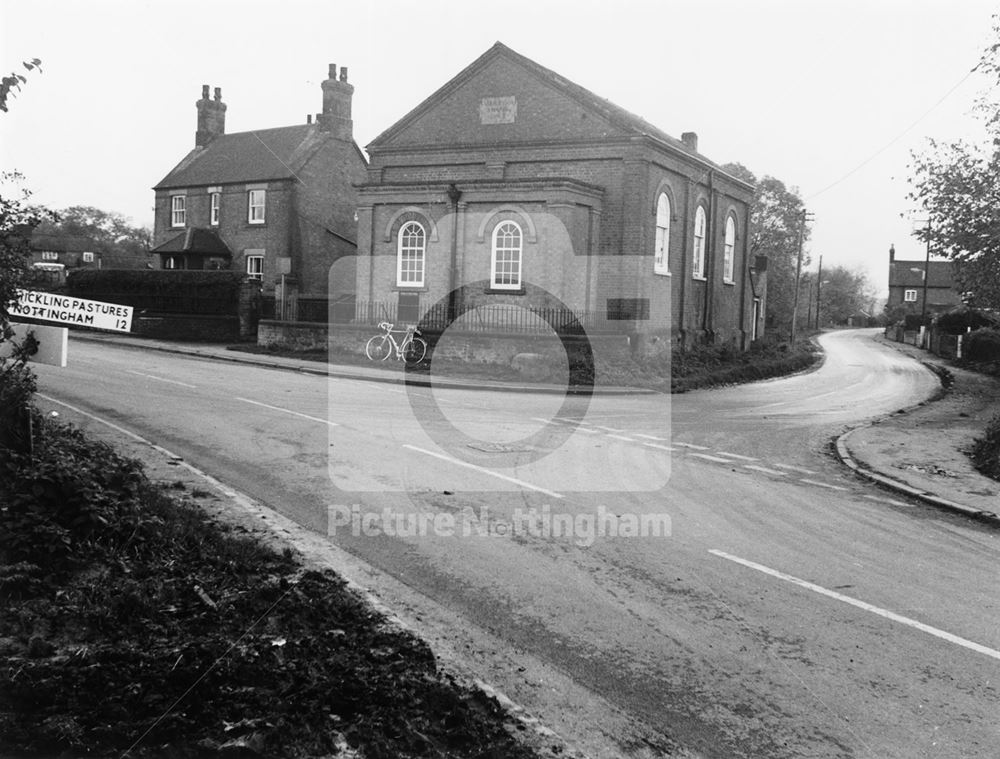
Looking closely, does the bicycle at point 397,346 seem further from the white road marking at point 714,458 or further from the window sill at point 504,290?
the white road marking at point 714,458

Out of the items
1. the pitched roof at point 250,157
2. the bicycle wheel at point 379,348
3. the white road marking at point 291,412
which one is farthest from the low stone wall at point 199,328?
the white road marking at point 291,412

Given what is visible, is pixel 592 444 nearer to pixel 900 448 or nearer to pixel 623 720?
pixel 900 448

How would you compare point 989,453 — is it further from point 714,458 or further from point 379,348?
point 379,348

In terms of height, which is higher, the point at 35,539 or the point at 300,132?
the point at 300,132

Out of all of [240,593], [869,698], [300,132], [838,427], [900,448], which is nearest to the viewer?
[869,698]

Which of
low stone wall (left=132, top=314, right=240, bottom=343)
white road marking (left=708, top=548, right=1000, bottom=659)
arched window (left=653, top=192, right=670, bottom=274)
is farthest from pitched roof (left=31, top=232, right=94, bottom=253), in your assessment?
white road marking (left=708, top=548, right=1000, bottom=659)

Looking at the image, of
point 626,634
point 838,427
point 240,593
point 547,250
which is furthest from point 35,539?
point 547,250

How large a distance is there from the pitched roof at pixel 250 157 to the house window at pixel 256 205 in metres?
0.70

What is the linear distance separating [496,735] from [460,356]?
2200 cm

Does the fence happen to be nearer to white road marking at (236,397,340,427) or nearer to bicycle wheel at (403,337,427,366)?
bicycle wheel at (403,337,427,366)

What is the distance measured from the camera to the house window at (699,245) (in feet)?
111

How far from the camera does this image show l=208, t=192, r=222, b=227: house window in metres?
46.6

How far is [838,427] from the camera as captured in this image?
18.4m

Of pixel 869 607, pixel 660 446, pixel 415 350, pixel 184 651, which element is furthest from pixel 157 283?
pixel 869 607
